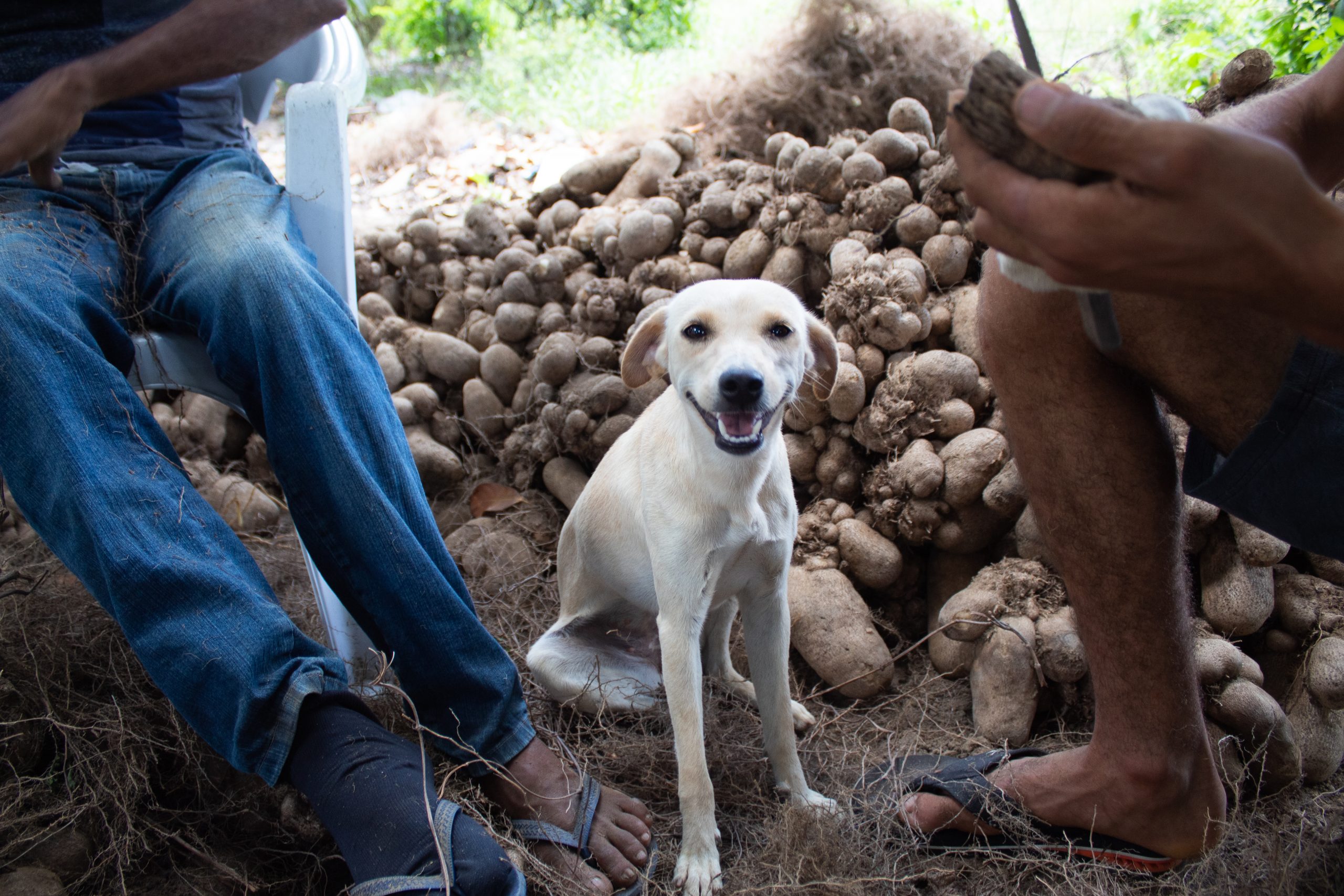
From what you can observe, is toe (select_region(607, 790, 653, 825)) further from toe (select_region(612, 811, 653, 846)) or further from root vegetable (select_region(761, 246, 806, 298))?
root vegetable (select_region(761, 246, 806, 298))

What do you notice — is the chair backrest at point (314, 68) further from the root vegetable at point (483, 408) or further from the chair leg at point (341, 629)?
the chair leg at point (341, 629)

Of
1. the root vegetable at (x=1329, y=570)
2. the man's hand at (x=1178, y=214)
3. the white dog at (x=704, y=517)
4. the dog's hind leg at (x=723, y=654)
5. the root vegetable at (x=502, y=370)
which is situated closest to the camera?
the man's hand at (x=1178, y=214)

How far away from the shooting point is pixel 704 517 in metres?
1.74

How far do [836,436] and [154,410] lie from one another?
251 cm

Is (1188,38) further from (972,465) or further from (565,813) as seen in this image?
(565,813)

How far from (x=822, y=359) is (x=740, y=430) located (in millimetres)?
426

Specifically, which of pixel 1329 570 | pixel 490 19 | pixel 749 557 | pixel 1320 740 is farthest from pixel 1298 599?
pixel 490 19

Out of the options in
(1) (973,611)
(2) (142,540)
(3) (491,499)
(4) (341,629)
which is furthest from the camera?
(3) (491,499)

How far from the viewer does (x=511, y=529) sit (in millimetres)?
2850

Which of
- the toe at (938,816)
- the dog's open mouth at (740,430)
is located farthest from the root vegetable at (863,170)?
the toe at (938,816)

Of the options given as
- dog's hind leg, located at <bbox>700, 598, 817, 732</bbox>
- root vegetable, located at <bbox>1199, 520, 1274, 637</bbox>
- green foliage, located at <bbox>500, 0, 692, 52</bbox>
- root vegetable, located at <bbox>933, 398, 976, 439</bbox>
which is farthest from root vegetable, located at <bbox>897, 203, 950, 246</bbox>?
green foliage, located at <bbox>500, 0, 692, 52</bbox>

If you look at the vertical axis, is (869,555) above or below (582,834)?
below

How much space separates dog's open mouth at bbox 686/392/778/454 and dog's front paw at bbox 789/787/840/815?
720 mm

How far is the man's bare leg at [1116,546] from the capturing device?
139 cm
